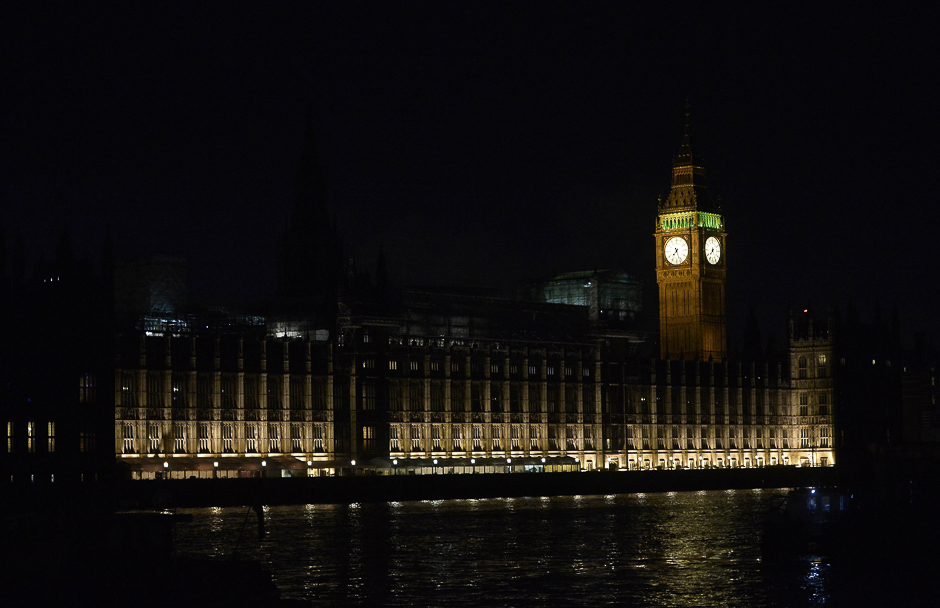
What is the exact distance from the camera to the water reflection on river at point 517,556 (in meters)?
57.2

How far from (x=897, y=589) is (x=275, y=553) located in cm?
2704

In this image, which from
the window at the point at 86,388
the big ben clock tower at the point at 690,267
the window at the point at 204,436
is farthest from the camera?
the big ben clock tower at the point at 690,267

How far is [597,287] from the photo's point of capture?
174875mm

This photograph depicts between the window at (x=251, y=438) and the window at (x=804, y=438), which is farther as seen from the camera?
the window at (x=804, y=438)

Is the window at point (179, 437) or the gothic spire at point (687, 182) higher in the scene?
the gothic spire at point (687, 182)

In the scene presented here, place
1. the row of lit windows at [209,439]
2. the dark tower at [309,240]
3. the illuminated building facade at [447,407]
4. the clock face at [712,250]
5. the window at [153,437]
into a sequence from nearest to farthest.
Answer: the row of lit windows at [209,439] → the window at [153,437] → the illuminated building facade at [447,407] → the dark tower at [309,240] → the clock face at [712,250]

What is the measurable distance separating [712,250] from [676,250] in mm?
4371

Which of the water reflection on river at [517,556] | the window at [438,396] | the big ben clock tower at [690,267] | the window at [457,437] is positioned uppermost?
the big ben clock tower at [690,267]

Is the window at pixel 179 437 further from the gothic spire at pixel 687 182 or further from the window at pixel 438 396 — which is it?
the gothic spire at pixel 687 182

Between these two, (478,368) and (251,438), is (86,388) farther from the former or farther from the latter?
(478,368)

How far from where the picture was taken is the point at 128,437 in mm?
123312

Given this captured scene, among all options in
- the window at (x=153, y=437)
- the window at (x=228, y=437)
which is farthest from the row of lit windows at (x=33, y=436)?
the window at (x=228, y=437)

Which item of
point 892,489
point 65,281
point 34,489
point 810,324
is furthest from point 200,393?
point 810,324

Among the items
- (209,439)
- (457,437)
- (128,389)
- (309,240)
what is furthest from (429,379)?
(309,240)
